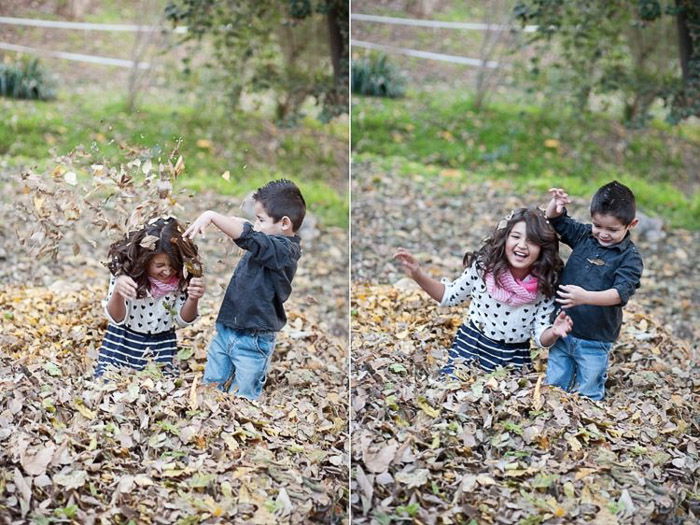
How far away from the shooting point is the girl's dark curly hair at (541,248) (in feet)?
10.9

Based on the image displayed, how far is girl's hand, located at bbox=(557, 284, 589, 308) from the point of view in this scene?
10.5 feet

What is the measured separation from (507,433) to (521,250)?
0.62 meters

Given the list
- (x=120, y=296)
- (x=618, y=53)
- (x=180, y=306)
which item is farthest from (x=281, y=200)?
(x=618, y=53)

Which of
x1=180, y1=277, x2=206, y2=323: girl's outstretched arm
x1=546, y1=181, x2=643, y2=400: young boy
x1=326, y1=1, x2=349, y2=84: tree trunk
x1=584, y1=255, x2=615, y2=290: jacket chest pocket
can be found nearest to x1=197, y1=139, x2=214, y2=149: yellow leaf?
x1=326, y1=1, x2=349, y2=84: tree trunk

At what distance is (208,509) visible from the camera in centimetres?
271

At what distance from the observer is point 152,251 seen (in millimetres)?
3324

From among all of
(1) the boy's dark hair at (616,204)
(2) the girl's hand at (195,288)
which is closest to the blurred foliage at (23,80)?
(2) the girl's hand at (195,288)

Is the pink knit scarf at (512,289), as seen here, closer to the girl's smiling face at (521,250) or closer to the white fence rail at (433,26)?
the girl's smiling face at (521,250)

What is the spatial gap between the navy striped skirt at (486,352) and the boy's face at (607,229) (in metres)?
0.42

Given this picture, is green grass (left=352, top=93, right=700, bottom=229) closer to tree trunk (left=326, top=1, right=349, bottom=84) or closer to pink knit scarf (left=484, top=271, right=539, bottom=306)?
tree trunk (left=326, top=1, right=349, bottom=84)

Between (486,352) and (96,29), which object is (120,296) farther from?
(96,29)

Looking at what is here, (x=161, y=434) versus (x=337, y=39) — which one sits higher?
(x=337, y=39)

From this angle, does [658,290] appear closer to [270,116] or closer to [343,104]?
[343,104]

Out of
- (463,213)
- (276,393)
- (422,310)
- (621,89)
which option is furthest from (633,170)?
(276,393)
